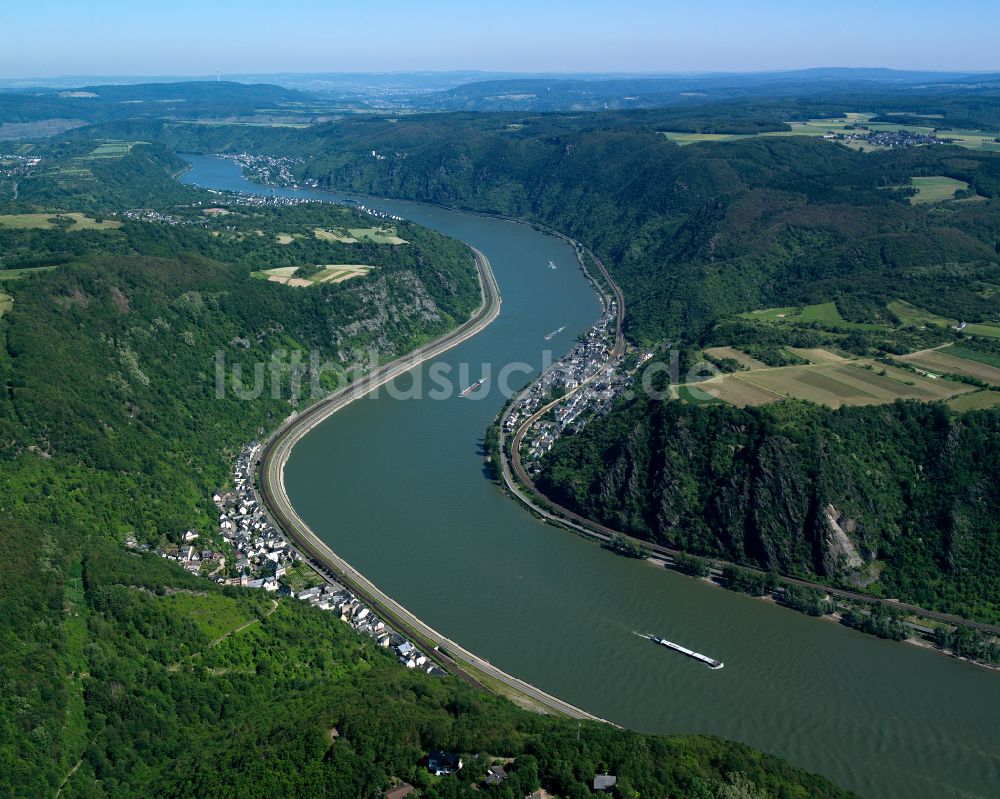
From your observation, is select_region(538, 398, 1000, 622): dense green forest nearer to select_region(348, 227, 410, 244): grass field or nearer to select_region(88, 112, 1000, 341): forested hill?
select_region(88, 112, 1000, 341): forested hill

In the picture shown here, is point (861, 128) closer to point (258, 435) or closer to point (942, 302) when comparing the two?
point (942, 302)

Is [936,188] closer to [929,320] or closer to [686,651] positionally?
[929,320]

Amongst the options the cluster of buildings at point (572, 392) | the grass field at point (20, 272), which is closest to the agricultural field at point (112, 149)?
the grass field at point (20, 272)

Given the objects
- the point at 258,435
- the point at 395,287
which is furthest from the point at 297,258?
the point at 258,435

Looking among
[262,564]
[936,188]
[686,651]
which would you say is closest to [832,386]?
[686,651]

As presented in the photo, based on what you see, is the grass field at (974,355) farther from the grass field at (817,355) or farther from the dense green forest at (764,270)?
the grass field at (817,355)

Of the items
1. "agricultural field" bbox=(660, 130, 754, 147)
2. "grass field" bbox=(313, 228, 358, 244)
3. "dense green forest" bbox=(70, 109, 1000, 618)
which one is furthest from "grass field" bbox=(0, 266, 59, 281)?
"agricultural field" bbox=(660, 130, 754, 147)
